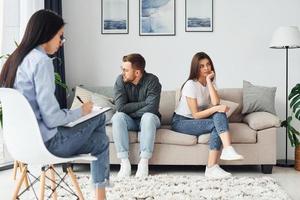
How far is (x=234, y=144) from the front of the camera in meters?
4.11

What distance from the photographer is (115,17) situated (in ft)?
17.0

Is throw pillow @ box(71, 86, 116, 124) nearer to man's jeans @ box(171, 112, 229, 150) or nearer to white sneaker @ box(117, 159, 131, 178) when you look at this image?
white sneaker @ box(117, 159, 131, 178)

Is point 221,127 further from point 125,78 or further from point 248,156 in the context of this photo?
point 125,78

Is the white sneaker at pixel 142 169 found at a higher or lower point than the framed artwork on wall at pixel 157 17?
lower

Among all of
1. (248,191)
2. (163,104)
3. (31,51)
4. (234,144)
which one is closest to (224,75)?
(163,104)

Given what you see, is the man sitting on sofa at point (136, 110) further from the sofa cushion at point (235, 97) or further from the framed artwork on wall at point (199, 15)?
the framed artwork on wall at point (199, 15)

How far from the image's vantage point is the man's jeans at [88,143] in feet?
7.54

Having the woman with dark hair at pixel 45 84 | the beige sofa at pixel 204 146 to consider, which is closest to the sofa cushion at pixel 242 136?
the beige sofa at pixel 204 146

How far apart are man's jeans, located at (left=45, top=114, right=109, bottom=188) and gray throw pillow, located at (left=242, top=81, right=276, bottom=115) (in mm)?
2288

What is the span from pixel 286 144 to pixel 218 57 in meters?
1.20

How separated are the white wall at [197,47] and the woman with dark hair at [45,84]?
2831 millimetres

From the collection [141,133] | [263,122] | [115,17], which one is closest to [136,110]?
[141,133]

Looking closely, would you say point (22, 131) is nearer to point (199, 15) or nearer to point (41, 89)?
point (41, 89)

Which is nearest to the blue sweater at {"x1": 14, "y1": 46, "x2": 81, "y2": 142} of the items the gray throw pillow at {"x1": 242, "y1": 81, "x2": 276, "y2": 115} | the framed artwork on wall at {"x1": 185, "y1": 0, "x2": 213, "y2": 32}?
the gray throw pillow at {"x1": 242, "y1": 81, "x2": 276, "y2": 115}
